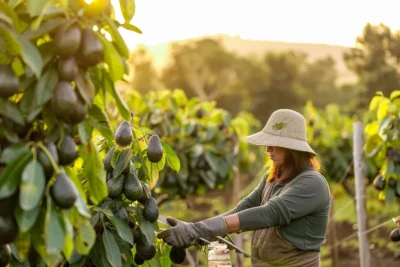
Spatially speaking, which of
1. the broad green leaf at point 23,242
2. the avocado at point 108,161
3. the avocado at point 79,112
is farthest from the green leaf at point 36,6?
the avocado at point 108,161

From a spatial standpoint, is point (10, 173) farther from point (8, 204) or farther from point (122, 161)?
point (122, 161)

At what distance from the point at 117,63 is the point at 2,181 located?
1.20 feet

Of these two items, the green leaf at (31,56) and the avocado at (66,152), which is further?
the avocado at (66,152)

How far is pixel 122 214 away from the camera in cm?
231

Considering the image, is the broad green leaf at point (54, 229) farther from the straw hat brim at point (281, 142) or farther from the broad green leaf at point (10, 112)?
the straw hat brim at point (281, 142)

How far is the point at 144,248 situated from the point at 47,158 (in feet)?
2.88

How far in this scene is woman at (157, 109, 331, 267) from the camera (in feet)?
9.01

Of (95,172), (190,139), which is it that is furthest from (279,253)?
(190,139)

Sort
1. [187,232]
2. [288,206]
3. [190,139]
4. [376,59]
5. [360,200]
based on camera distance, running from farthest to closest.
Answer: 1. [376,59]
2. [190,139]
3. [360,200]
4. [288,206]
5. [187,232]

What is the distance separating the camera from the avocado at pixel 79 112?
1.54 meters

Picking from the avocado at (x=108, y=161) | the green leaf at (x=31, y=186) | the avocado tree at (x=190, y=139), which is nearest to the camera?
the green leaf at (x=31, y=186)

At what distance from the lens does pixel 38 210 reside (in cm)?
156

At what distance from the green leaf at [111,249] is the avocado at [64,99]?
0.83 m

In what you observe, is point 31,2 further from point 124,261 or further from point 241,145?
point 241,145
